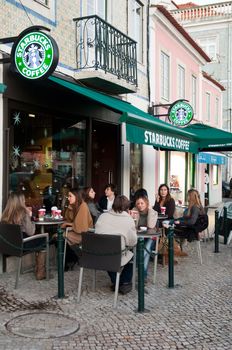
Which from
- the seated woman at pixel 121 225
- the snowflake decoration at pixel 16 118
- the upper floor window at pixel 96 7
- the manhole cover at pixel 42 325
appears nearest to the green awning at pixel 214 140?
the upper floor window at pixel 96 7

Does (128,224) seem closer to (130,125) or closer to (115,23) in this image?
(130,125)

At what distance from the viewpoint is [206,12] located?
28.6 metres

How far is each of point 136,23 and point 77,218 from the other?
24.5 feet

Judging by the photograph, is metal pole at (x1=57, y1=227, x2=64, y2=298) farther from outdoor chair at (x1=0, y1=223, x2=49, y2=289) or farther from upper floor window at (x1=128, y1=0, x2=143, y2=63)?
upper floor window at (x1=128, y1=0, x2=143, y2=63)

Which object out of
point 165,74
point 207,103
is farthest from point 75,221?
point 207,103

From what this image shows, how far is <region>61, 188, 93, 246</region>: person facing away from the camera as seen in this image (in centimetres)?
659

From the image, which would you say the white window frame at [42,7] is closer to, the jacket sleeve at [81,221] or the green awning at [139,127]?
the green awning at [139,127]

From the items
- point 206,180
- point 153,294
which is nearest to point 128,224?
point 153,294

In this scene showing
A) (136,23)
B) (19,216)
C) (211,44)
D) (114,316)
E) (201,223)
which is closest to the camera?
(114,316)

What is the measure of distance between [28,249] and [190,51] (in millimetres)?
13190

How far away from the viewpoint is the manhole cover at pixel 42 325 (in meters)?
4.43

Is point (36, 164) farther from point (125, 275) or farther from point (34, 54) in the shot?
point (125, 275)

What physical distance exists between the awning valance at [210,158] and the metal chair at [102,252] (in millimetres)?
13509

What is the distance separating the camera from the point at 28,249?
621cm
